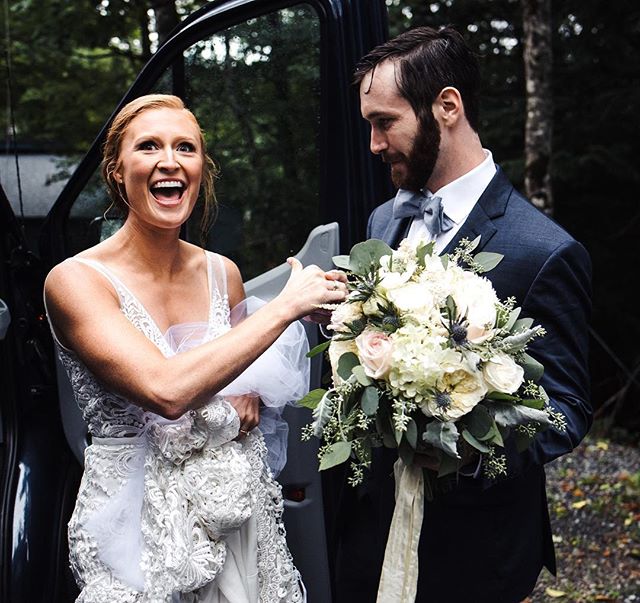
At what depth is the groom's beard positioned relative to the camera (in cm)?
237

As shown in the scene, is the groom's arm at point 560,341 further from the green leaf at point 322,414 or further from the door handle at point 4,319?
the door handle at point 4,319

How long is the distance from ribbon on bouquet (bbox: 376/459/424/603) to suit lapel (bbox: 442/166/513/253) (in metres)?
0.60

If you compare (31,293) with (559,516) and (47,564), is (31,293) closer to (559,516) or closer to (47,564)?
(47,564)

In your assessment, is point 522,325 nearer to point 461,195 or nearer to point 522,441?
point 522,441

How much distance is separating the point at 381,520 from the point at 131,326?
35.2 inches

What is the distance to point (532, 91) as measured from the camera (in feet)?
21.2

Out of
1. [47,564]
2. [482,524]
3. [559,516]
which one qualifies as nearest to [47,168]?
[559,516]

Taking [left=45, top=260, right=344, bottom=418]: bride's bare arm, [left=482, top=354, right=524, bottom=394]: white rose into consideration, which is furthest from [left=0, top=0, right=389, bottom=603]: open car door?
[left=482, top=354, right=524, bottom=394]: white rose

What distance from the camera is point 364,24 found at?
2.81 m

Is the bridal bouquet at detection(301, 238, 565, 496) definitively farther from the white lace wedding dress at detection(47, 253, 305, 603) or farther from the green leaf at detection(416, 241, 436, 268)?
the white lace wedding dress at detection(47, 253, 305, 603)

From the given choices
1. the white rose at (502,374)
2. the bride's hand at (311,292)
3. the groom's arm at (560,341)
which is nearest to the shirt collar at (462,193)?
the groom's arm at (560,341)

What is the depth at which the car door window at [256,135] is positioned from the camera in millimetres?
2936

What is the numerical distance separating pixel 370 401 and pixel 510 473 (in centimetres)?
44

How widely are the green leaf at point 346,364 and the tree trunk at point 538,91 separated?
4.82m
